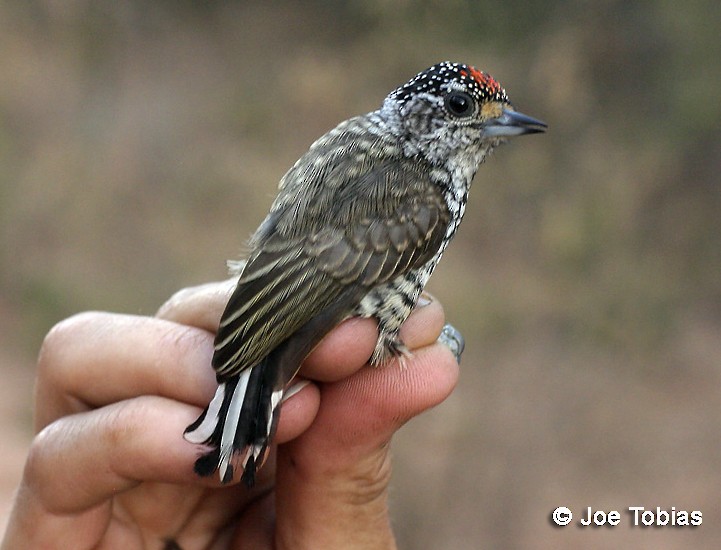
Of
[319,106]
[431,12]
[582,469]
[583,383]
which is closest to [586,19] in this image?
[431,12]

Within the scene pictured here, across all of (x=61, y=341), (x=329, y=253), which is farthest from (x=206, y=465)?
(x=61, y=341)

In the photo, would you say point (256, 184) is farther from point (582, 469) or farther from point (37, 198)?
point (582, 469)

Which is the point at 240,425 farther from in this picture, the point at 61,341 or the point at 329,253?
the point at 61,341

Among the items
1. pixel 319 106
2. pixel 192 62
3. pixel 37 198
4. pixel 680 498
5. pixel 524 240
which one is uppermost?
pixel 192 62

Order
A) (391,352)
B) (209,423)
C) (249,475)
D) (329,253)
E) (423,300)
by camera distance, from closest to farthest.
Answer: (249,475), (209,423), (329,253), (391,352), (423,300)

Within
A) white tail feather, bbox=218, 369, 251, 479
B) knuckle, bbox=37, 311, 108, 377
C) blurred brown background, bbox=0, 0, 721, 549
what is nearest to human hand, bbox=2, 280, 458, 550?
knuckle, bbox=37, 311, 108, 377

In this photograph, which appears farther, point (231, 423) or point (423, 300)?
point (423, 300)

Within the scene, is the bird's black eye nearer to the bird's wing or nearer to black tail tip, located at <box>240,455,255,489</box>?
the bird's wing
